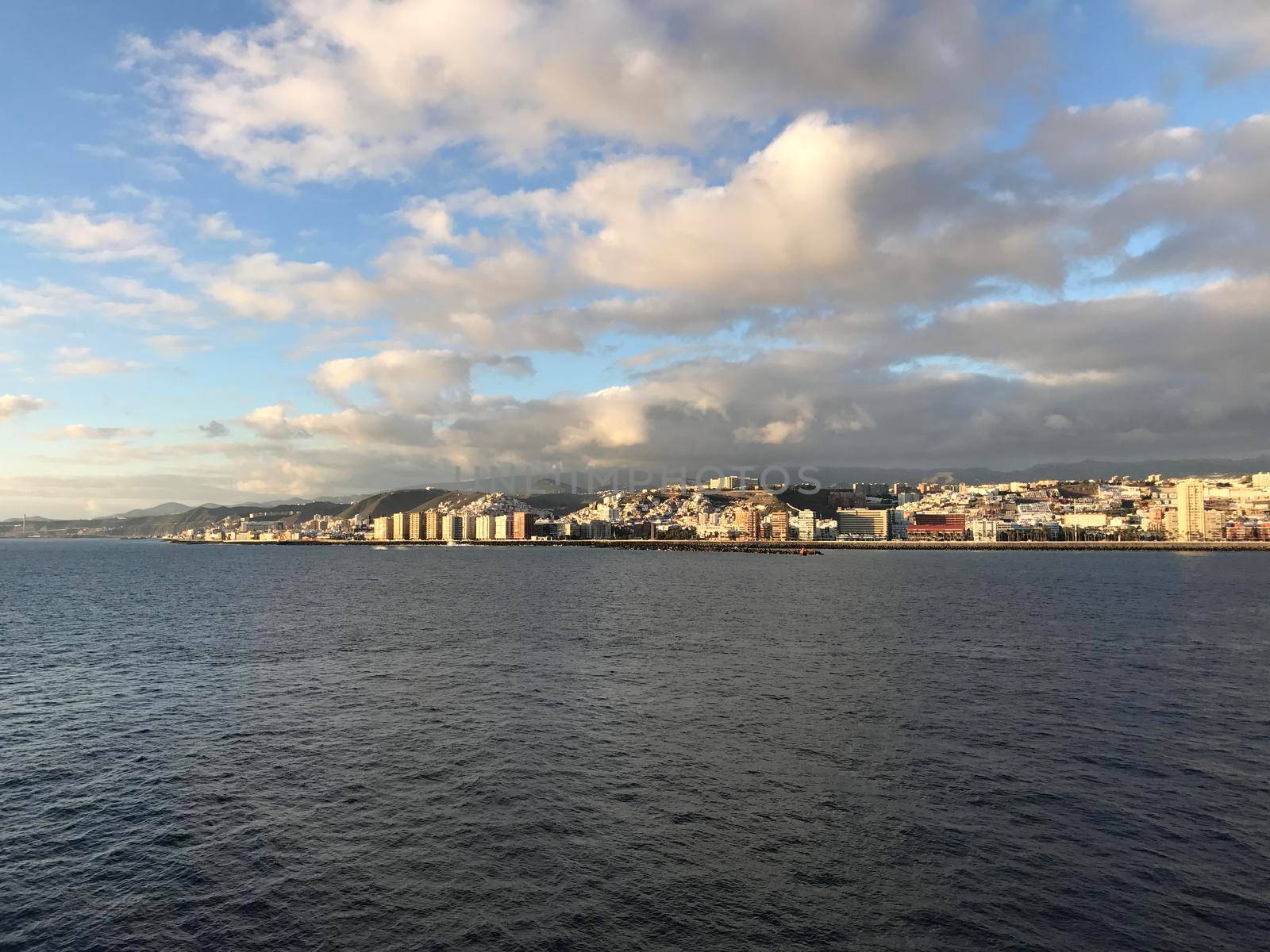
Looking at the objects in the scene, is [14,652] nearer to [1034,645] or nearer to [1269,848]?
[1269,848]

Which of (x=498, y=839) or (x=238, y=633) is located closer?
(x=498, y=839)

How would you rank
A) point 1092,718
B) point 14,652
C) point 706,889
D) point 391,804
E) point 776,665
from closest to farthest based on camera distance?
point 706,889 < point 391,804 < point 1092,718 < point 776,665 < point 14,652

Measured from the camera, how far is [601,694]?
152 feet

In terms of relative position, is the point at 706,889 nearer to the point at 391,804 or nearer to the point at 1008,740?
the point at 391,804

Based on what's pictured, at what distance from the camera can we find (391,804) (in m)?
28.6

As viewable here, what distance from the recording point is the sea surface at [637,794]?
2089cm

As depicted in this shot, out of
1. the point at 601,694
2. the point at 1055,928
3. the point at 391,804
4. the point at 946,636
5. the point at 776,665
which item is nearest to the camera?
the point at 1055,928

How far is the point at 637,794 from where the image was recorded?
2975 centimetres

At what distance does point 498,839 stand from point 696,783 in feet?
29.1

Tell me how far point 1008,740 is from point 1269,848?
12.0 m

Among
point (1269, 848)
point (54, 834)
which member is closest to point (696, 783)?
point (1269, 848)

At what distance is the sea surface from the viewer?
20.9 meters

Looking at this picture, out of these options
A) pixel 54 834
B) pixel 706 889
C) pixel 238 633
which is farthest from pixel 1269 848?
pixel 238 633

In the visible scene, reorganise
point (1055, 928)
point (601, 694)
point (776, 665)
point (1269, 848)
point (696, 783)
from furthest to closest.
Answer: point (776, 665) < point (601, 694) < point (696, 783) < point (1269, 848) < point (1055, 928)
